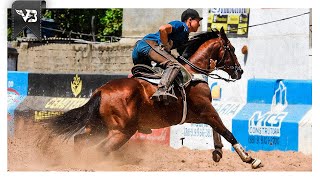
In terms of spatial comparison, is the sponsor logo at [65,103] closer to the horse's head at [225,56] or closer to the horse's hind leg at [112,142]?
the horse's hind leg at [112,142]

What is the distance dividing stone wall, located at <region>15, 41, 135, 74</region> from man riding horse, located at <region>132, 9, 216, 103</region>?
4.10 ft

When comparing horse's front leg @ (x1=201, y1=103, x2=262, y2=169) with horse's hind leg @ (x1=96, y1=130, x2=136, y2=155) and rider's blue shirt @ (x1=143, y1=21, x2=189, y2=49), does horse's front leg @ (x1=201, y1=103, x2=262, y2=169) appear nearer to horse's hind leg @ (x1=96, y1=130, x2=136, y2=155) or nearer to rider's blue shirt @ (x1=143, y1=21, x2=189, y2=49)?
rider's blue shirt @ (x1=143, y1=21, x2=189, y2=49)

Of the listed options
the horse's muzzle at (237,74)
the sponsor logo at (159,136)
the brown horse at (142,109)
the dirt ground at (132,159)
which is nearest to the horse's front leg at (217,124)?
the brown horse at (142,109)

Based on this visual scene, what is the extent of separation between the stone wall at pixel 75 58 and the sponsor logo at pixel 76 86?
16 cm

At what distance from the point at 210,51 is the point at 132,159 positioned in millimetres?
2226

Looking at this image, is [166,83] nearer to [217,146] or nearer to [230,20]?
[217,146]

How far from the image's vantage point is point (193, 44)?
1152cm

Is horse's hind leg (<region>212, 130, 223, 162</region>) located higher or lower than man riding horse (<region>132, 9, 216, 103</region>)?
lower

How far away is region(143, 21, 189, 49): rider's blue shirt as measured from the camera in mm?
11359

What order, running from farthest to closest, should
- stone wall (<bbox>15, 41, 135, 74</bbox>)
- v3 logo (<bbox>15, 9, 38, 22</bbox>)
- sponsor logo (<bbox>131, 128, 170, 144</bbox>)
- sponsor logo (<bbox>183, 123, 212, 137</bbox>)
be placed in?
stone wall (<bbox>15, 41, 135, 74</bbox>), sponsor logo (<bbox>131, 128, 170, 144</bbox>), sponsor logo (<bbox>183, 123, 212, 137</bbox>), v3 logo (<bbox>15, 9, 38, 22</bbox>)

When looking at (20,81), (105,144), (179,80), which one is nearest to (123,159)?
(105,144)

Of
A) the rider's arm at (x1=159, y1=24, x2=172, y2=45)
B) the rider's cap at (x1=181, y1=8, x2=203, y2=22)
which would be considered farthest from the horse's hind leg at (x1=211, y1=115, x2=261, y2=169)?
the rider's cap at (x1=181, y1=8, x2=203, y2=22)

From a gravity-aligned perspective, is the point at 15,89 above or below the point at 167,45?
below

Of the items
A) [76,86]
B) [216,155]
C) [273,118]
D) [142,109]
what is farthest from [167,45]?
[273,118]
